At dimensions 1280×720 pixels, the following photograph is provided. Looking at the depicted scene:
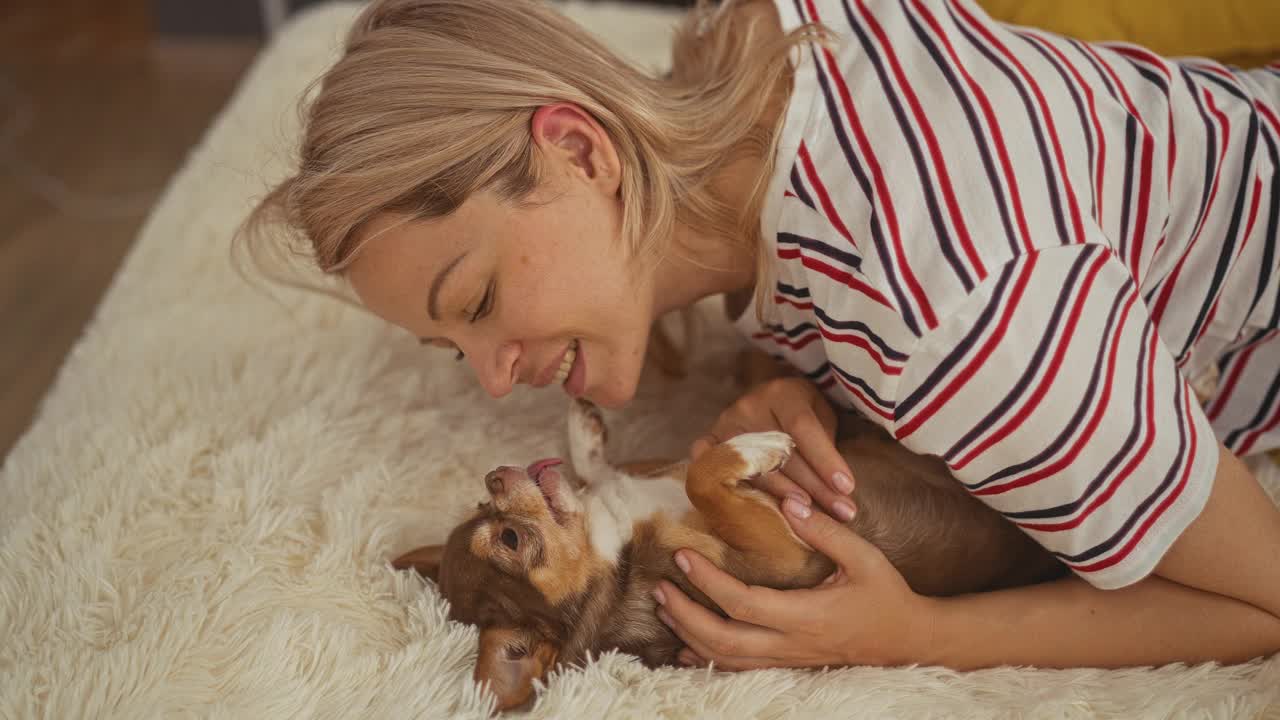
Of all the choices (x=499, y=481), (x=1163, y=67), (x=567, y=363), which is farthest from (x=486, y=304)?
(x=1163, y=67)

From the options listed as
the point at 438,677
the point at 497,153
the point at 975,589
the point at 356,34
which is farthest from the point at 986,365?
the point at 356,34

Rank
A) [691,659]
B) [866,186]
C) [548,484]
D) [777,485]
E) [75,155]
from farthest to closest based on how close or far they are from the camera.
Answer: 1. [75,155]
2. [548,484]
3. [777,485]
4. [691,659]
5. [866,186]

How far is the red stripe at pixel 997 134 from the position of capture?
3.75ft

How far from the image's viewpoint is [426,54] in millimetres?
1276

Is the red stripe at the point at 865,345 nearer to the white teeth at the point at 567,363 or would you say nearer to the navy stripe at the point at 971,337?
the navy stripe at the point at 971,337

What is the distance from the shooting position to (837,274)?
1.27 metres

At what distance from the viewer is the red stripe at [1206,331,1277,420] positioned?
5.12 feet

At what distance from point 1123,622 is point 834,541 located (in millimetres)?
389

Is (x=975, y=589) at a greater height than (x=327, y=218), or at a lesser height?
lesser

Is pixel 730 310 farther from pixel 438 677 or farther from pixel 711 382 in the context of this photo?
pixel 438 677

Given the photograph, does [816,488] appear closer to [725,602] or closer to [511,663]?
[725,602]

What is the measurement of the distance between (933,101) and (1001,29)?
0.25 meters

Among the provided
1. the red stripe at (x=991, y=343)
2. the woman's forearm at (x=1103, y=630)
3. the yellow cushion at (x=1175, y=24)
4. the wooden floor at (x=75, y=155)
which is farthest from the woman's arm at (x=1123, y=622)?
the wooden floor at (x=75, y=155)

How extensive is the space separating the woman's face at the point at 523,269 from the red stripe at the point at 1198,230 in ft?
2.46
